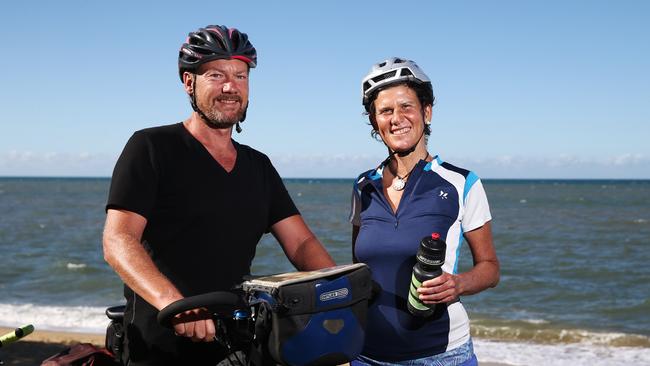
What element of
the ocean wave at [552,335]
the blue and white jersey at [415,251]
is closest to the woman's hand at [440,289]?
the blue and white jersey at [415,251]

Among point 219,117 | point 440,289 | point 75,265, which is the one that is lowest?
point 75,265

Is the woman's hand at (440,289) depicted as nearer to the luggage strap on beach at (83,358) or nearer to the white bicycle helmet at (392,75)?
the white bicycle helmet at (392,75)

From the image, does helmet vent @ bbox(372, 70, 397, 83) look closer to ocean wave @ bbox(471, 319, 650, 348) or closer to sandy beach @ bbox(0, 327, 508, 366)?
sandy beach @ bbox(0, 327, 508, 366)

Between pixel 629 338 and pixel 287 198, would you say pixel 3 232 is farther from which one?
pixel 287 198

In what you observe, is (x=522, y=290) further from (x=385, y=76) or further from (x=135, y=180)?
(x=135, y=180)

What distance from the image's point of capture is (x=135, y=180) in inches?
112

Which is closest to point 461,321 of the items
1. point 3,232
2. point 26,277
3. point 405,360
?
point 405,360

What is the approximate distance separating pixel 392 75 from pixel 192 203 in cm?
114

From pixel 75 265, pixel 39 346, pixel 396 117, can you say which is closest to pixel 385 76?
pixel 396 117

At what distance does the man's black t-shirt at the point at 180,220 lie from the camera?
2920 millimetres

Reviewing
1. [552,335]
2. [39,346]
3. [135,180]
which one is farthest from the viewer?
[552,335]

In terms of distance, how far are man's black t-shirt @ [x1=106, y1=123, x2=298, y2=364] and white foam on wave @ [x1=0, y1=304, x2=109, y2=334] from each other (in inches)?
453

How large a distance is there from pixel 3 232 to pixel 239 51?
130 ft

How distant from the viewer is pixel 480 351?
39.9 ft
